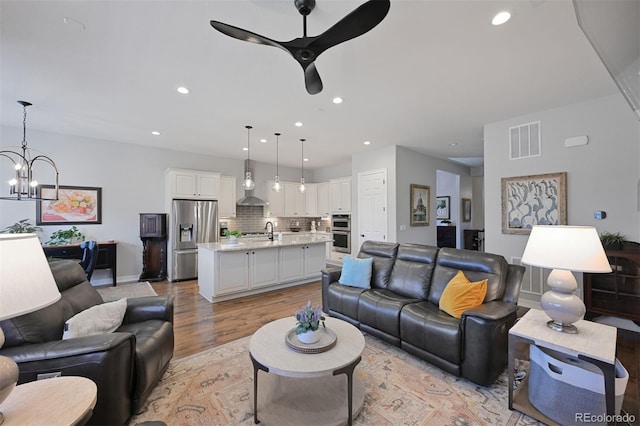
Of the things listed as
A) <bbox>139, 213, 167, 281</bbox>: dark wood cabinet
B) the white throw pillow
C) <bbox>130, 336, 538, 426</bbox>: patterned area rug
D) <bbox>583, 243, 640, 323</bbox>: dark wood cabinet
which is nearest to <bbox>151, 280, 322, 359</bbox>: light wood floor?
<bbox>130, 336, 538, 426</bbox>: patterned area rug

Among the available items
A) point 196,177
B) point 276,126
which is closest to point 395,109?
point 276,126

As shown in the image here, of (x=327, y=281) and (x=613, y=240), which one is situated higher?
(x=613, y=240)

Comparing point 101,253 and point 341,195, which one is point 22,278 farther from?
point 341,195

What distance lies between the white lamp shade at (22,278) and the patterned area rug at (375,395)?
1.26 m

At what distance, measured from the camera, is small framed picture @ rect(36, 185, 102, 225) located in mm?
4750

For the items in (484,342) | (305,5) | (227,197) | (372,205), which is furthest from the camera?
(227,197)

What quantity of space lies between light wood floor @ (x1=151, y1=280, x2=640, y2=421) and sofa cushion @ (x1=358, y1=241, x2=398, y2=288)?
3.84 feet

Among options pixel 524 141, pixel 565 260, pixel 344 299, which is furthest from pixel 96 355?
pixel 524 141

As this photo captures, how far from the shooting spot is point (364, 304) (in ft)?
9.47

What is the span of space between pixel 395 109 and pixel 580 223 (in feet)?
9.35

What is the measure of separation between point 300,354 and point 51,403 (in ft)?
3.99

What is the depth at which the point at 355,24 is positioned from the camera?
5.06 ft

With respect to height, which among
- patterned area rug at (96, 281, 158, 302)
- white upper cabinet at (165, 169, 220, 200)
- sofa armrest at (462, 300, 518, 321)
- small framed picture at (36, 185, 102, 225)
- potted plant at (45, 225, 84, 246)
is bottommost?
patterned area rug at (96, 281, 158, 302)

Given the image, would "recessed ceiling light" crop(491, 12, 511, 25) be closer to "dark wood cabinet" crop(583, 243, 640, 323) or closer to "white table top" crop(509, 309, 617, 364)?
"white table top" crop(509, 309, 617, 364)
